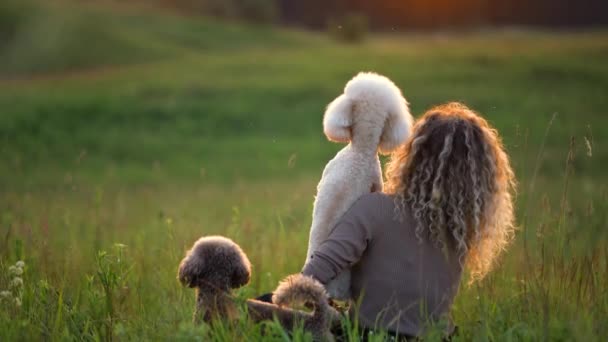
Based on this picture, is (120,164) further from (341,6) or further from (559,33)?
(341,6)

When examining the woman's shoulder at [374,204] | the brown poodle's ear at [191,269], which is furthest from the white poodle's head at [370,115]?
the brown poodle's ear at [191,269]

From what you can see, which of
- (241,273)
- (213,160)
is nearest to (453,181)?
(241,273)

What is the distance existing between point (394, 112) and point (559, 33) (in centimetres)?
4688

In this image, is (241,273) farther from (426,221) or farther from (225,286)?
(426,221)

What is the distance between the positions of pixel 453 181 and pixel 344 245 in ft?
1.75

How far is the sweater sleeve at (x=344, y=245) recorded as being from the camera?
9.54 ft

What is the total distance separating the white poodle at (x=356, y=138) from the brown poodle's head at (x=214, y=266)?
0.46 metres

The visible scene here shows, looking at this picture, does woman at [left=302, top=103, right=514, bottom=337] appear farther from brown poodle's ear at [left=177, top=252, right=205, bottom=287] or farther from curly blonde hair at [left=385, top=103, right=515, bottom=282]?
brown poodle's ear at [left=177, top=252, right=205, bottom=287]

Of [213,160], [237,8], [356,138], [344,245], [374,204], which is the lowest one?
[213,160]

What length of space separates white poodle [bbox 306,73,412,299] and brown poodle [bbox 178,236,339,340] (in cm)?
30

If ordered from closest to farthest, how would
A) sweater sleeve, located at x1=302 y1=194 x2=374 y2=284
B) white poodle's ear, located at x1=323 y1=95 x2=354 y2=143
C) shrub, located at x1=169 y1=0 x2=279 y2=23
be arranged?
1. sweater sleeve, located at x1=302 y1=194 x2=374 y2=284
2. white poodle's ear, located at x1=323 y1=95 x2=354 y2=143
3. shrub, located at x1=169 y1=0 x2=279 y2=23

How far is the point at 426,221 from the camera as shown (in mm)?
3047

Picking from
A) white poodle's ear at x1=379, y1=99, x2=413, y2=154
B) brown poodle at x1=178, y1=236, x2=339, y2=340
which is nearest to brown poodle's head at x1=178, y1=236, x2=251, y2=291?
brown poodle at x1=178, y1=236, x2=339, y2=340

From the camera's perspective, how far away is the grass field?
3.60 metres
